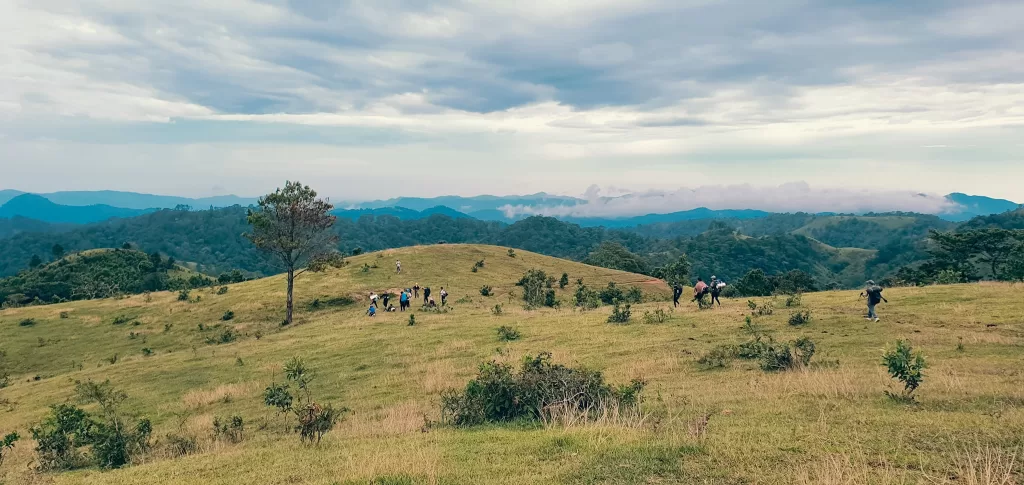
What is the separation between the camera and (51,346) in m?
46.0

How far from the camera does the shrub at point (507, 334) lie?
28.9 metres

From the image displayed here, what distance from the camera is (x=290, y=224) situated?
47.9 meters

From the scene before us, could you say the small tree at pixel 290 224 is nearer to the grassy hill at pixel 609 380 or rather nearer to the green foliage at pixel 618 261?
the grassy hill at pixel 609 380

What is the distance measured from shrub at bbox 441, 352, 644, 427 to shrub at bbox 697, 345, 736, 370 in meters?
6.51

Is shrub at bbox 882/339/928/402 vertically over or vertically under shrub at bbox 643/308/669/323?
over

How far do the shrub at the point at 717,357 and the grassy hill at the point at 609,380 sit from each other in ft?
1.71

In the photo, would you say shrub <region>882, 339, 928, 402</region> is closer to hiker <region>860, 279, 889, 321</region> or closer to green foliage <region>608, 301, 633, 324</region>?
hiker <region>860, 279, 889, 321</region>

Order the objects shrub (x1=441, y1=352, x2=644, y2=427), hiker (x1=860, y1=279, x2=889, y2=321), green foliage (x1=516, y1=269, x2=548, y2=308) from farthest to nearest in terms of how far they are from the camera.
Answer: green foliage (x1=516, y1=269, x2=548, y2=308) < hiker (x1=860, y1=279, x2=889, y2=321) < shrub (x1=441, y1=352, x2=644, y2=427)

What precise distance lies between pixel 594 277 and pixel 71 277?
110885 mm

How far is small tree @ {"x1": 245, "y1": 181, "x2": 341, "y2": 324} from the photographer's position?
47.2 m

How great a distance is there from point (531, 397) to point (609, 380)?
17.9ft

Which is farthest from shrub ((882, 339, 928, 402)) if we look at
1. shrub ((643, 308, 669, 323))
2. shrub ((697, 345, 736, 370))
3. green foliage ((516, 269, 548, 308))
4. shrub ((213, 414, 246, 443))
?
green foliage ((516, 269, 548, 308))

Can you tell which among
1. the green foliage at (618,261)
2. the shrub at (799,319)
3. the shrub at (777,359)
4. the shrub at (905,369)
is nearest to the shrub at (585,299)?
the shrub at (799,319)

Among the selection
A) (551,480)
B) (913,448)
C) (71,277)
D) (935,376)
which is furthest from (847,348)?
(71,277)
